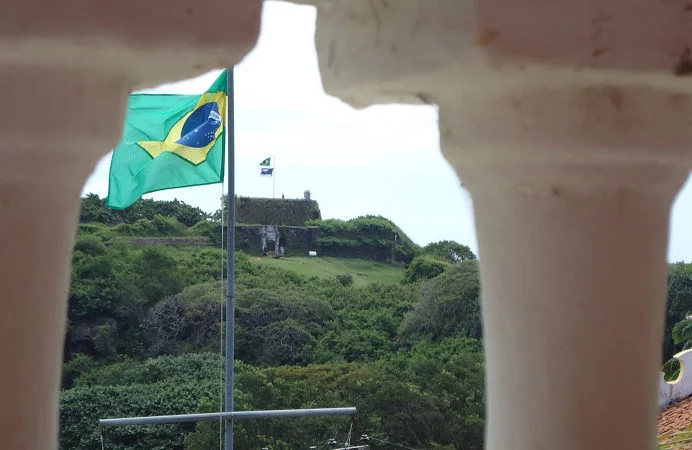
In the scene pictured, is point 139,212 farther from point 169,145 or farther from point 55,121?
point 55,121

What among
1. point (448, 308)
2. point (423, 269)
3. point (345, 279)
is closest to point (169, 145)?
point (448, 308)

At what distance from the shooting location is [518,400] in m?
0.96

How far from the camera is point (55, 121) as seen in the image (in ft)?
2.42

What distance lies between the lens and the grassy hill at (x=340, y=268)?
17.4 meters

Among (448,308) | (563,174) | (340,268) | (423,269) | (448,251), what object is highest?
(448,251)

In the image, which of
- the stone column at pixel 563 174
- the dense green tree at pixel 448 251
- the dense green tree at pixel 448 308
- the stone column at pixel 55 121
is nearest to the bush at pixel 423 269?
the dense green tree at pixel 448 251

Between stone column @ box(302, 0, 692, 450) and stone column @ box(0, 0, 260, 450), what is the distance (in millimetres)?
202

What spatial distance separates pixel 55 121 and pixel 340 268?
696 inches

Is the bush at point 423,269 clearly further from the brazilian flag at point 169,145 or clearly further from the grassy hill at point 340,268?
the brazilian flag at point 169,145

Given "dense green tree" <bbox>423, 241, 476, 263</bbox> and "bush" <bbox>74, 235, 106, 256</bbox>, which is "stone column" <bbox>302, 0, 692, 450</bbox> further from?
"dense green tree" <bbox>423, 241, 476, 263</bbox>

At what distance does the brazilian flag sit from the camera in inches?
265

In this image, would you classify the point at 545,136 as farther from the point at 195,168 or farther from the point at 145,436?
the point at 145,436

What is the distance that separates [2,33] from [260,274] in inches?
631

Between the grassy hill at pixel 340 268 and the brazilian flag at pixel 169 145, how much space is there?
10121 mm
